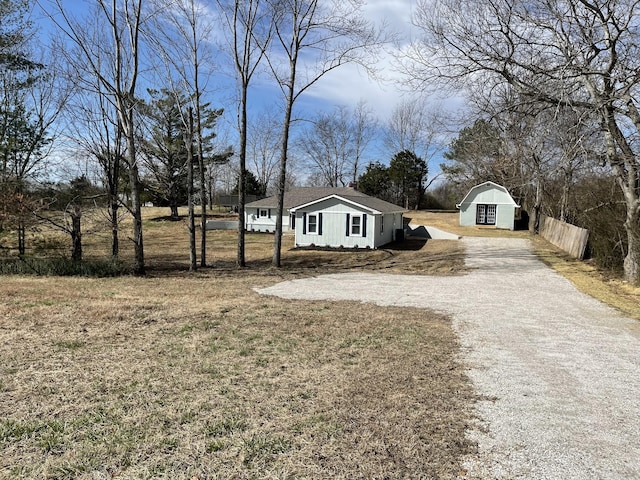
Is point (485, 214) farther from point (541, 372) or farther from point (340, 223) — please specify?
point (541, 372)

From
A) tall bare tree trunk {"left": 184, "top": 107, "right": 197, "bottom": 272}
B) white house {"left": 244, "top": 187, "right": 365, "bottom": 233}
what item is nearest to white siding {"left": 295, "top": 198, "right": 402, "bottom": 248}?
white house {"left": 244, "top": 187, "right": 365, "bottom": 233}

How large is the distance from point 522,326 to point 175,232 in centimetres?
3083

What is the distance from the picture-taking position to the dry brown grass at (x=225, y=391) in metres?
3.03

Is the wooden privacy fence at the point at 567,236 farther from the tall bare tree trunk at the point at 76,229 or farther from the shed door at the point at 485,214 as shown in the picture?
the tall bare tree trunk at the point at 76,229

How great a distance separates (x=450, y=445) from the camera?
331 centimetres

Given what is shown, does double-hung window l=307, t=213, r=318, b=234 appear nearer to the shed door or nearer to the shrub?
the shrub

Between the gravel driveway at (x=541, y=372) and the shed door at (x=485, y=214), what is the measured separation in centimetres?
2426

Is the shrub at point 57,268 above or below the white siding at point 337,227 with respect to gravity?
below

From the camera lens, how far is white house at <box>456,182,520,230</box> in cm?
3431

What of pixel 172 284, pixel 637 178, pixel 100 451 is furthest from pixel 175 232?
pixel 100 451

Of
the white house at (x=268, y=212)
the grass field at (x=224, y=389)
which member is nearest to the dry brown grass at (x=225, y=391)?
the grass field at (x=224, y=389)

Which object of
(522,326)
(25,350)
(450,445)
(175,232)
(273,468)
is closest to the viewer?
(273,468)

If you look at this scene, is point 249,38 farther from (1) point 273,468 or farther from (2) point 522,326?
(1) point 273,468

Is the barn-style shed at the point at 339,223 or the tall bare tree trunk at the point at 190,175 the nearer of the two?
the tall bare tree trunk at the point at 190,175
